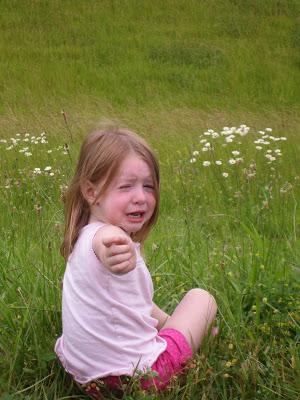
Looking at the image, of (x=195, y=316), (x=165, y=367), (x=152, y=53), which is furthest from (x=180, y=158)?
(x=152, y=53)

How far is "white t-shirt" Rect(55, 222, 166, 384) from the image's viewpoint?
8.92 ft

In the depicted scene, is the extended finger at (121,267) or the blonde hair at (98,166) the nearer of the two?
the extended finger at (121,267)

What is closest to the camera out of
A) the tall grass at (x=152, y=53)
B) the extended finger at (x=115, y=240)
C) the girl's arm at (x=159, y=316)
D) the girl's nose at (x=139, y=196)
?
the extended finger at (x=115, y=240)

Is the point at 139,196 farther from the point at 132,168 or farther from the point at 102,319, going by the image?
the point at 102,319

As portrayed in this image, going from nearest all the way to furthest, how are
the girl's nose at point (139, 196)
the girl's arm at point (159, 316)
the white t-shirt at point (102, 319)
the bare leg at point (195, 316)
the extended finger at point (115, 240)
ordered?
the extended finger at point (115, 240) → the white t-shirt at point (102, 319) → the girl's nose at point (139, 196) → the bare leg at point (195, 316) → the girl's arm at point (159, 316)

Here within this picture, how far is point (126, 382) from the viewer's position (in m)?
2.77

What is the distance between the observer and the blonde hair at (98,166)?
113 inches

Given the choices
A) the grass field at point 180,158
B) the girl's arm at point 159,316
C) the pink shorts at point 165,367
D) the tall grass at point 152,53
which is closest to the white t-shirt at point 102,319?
the pink shorts at point 165,367

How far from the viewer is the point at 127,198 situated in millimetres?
2857

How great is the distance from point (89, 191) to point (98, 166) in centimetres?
11

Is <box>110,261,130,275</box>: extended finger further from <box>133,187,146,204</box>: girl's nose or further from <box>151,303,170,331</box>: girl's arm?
<box>151,303,170,331</box>: girl's arm

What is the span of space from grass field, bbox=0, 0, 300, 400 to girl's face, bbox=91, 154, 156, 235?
0.51m

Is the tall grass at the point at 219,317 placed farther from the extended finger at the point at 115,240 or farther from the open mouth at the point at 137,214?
the extended finger at the point at 115,240

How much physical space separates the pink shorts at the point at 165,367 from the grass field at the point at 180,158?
0.05 metres
